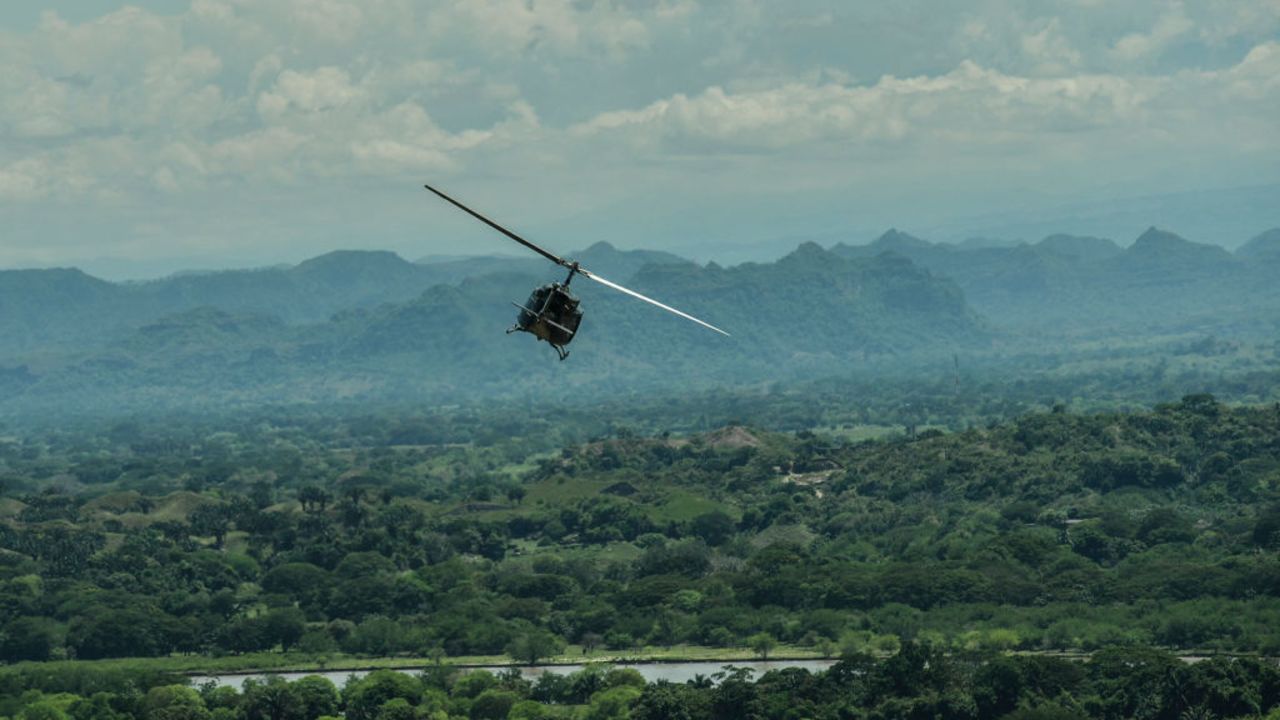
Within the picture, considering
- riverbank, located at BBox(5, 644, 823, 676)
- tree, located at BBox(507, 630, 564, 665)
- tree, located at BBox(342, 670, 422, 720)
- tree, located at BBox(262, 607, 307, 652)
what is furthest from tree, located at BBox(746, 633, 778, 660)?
tree, located at BBox(262, 607, 307, 652)

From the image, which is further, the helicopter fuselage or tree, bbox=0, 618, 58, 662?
tree, bbox=0, 618, 58, 662

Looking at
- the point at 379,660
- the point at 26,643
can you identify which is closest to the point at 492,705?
the point at 379,660

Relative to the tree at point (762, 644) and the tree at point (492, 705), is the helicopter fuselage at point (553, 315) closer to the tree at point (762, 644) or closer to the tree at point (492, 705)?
the tree at point (492, 705)

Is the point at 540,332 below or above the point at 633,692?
above

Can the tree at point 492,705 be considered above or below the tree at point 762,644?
above

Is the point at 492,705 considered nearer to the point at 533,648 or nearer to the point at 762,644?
the point at 533,648

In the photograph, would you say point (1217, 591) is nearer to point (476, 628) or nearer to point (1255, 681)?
point (1255, 681)

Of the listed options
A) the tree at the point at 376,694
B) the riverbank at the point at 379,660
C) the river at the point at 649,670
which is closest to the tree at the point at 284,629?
the riverbank at the point at 379,660

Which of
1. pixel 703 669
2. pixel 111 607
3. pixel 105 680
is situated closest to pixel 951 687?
pixel 703 669

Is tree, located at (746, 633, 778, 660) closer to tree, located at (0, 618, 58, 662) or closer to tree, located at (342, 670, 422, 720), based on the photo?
tree, located at (342, 670, 422, 720)
